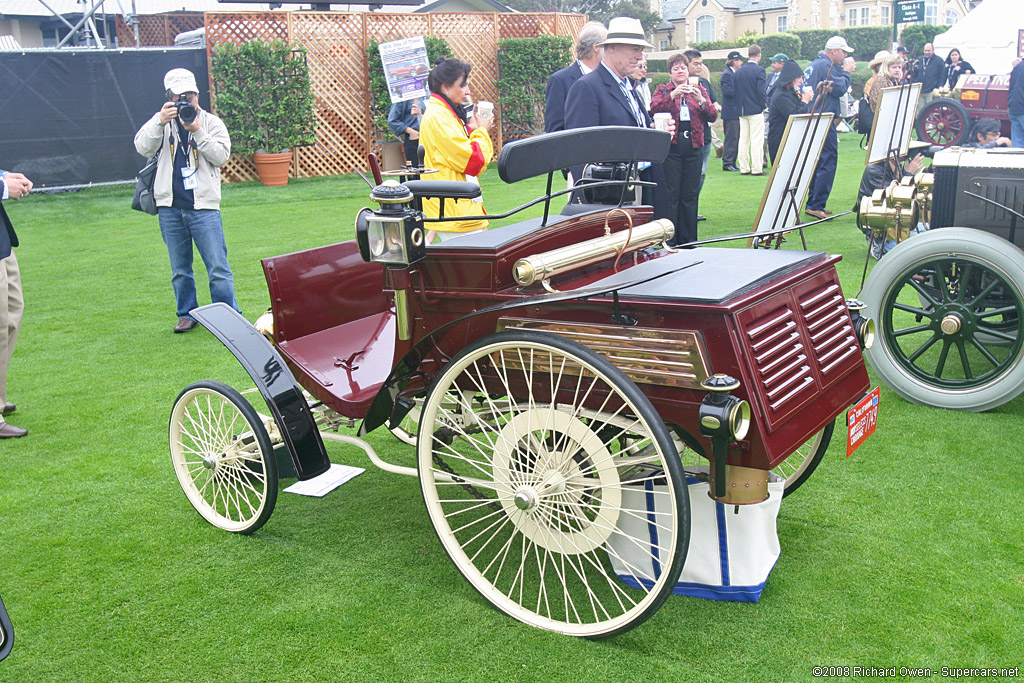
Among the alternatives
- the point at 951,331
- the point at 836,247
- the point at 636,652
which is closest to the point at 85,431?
the point at 636,652

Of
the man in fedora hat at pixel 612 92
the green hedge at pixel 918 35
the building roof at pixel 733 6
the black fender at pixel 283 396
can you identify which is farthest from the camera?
the building roof at pixel 733 6

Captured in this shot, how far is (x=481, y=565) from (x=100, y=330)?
4.62 m

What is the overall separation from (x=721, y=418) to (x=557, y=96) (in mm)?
5143

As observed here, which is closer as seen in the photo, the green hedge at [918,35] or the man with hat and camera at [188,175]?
the man with hat and camera at [188,175]

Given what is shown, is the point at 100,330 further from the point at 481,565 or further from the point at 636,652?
the point at 636,652

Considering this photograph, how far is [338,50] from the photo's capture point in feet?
53.0

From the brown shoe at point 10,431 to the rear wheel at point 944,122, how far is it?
13495 mm

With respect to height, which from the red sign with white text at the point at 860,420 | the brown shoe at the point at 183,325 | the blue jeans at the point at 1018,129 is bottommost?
the brown shoe at the point at 183,325

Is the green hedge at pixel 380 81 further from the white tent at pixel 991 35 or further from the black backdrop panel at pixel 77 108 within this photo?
the white tent at pixel 991 35

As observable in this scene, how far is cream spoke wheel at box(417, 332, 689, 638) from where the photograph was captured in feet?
8.14

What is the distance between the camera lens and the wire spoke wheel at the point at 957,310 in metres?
4.21

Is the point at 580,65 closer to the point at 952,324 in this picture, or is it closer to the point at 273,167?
the point at 952,324

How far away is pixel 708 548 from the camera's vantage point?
2844 millimetres

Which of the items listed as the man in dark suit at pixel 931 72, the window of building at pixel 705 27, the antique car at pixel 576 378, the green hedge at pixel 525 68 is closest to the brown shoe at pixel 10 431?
the antique car at pixel 576 378
